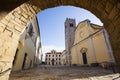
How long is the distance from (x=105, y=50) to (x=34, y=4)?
10.7 meters

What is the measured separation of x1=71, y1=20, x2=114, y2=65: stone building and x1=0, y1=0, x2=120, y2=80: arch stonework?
29.7ft

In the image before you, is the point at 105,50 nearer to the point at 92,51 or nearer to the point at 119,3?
the point at 92,51

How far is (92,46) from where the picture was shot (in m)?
12.6

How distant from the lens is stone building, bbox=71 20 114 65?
10.1 metres

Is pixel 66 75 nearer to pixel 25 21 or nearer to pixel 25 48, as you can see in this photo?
pixel 25 21

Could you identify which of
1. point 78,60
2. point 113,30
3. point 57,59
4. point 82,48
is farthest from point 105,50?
point 57,59

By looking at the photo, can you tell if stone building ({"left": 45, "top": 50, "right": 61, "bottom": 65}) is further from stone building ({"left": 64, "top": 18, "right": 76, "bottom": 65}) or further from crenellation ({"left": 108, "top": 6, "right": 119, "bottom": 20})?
crenellation ({"left": 108, "top": 6, "right": 119, "bottom": 20})

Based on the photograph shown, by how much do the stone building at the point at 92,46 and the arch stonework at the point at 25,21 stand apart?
9.07 meters

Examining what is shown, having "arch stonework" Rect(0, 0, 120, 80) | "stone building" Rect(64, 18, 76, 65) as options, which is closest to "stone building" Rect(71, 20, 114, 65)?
"stone building" Rect(64, 18, 76, 65)

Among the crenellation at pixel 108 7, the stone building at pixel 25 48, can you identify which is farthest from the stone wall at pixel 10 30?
the stone building at pixel 25 48

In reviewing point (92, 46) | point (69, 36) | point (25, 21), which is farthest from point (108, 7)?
point (69, 36)

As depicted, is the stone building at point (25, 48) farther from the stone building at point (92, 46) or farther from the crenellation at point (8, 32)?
the stone building at point (92, 46)

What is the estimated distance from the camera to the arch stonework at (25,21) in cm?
151

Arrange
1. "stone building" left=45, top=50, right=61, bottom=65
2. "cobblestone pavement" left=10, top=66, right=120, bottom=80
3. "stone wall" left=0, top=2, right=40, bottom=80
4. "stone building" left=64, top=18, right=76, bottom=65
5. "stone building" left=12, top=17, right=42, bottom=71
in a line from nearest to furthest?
"stone wall" left=0, top=2, right=40, bottom=80 < "cobblestone pavement" left=10, top=66, right=120, bottom=80 < "stone building" left=12, top=17, right=42, bottom=71 < "stone building" left=64, top=18, right=76, bottom=65 < "stone building" left=45, top=50, right=61, bottom=65
